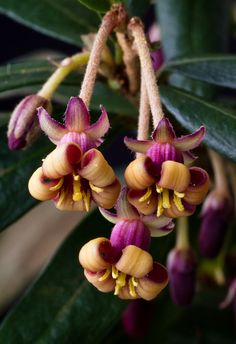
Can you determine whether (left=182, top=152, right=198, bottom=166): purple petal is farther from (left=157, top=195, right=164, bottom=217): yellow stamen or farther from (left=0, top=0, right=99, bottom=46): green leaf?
(left=0, top=0, right=99, bottom=46): green leaf

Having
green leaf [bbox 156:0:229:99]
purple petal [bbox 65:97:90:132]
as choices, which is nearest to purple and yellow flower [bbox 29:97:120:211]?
purple petal [bbox 65:97:90:132]

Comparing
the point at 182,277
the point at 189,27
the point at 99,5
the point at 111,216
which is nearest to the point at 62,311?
the point at 182,277

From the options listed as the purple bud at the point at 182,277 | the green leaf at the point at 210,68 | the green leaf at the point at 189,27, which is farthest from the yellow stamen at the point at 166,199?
the green leaf at the point at 189,27

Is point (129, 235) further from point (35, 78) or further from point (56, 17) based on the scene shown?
point (56, 17)

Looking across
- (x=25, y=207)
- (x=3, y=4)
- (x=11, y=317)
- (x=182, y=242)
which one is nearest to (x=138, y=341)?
(x=182, y=242)

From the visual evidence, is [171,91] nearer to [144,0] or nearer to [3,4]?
[144,0]

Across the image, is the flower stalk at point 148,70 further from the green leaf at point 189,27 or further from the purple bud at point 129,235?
the green leaf at point 189,27
